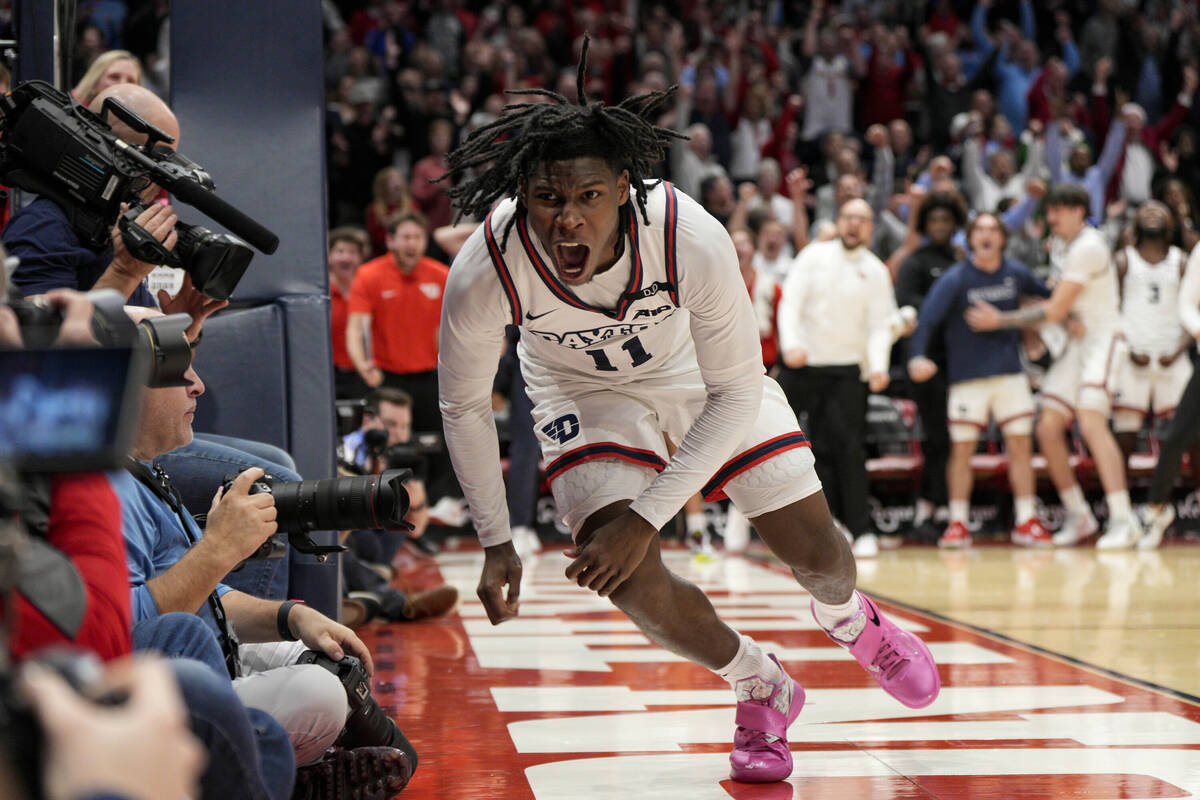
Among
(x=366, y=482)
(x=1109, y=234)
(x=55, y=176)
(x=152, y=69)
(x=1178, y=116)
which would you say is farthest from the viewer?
(x=1178, y=116)

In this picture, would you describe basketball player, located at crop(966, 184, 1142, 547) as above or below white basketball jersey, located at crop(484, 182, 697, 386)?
below

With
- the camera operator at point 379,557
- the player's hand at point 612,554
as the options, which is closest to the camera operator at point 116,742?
the player's hand at point 612,554

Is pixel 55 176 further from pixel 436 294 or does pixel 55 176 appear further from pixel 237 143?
pixel 436 294

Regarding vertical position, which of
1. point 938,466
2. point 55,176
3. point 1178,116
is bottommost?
point 938,466

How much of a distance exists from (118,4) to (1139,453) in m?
9.12

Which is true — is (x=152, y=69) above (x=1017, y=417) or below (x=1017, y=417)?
above

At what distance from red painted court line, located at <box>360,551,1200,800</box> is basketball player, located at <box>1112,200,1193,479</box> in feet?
14.4

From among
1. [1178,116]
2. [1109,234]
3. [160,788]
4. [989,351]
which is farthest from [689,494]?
[1178,116]

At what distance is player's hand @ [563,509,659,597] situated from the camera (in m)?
2.88

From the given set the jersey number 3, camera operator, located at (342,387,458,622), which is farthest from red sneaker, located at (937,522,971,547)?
the jersey number 3

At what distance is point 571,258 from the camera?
2.88 meters

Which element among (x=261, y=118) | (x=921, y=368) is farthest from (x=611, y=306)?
(x=921, y=368)

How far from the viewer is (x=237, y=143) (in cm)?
413

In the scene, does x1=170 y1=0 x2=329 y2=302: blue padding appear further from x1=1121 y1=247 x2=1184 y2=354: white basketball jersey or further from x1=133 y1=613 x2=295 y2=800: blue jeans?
x1=1121 y1=247 x2=1184 y2=354: white basketball jersey
